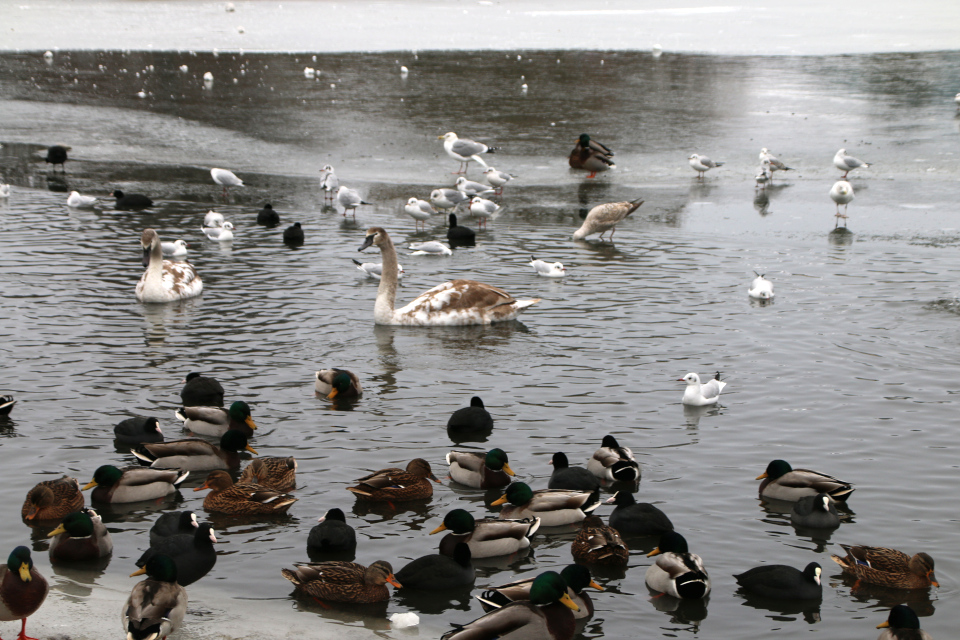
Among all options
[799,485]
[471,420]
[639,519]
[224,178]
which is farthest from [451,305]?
[224,178]

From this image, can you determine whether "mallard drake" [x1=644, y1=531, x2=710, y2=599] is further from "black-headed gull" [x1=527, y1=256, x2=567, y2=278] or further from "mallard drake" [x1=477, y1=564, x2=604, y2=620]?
"black-headed gull" [x1=527, y1=256, x2=567, y2=278]

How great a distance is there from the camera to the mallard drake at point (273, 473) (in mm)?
9977

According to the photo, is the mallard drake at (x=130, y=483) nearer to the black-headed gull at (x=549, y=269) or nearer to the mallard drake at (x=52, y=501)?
the mallard drake at (x=52, y=501)

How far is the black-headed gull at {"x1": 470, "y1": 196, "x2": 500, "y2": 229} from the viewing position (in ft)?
71.7

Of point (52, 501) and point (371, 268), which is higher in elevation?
point (371, 268)

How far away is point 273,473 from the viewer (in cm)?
1004

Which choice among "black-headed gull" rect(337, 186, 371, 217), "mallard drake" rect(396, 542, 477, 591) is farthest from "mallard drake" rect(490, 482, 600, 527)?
"black-headed gull" rect(337, 186, 371, 217)

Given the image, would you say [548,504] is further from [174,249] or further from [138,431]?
[174,249]

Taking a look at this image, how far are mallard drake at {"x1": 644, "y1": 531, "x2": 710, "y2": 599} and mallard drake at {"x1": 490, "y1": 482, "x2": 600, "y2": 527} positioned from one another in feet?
3.98

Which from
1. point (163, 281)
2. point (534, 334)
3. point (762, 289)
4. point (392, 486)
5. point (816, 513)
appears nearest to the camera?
point (816, 513)

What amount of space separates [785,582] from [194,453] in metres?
6.02

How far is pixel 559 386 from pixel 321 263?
7332 millimetres

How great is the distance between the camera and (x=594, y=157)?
25.9 m

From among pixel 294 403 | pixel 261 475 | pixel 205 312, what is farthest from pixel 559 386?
pixel 205 312
